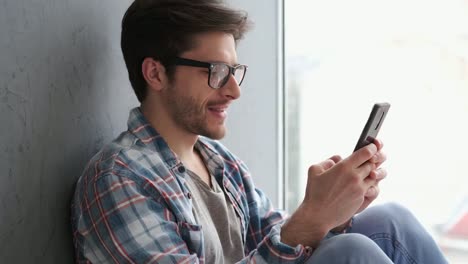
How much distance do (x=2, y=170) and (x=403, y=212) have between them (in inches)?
36.5

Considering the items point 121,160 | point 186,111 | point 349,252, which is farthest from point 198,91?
point 349,252

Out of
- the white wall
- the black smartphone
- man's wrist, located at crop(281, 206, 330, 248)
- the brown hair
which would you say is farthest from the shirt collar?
the white wall

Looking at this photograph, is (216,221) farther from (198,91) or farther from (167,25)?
(167,25)

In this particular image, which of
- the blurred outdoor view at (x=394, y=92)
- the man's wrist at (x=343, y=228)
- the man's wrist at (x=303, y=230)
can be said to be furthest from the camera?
the blurred outdoor view at (x=394, y=92)

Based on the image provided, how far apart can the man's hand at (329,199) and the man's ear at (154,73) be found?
0.39 meters

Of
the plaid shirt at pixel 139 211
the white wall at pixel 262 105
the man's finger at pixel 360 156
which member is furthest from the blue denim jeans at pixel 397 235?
the white wall at pixel 262 105

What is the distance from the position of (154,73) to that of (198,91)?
10 cm

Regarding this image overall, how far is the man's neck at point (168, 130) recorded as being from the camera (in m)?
1.54

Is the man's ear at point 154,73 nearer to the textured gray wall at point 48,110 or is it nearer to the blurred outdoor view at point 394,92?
the textured gray wall at point 48,110

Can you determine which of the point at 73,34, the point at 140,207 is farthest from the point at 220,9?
the point at 140,207

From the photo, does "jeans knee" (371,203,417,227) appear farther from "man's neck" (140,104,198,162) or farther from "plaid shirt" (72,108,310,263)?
"man's neck" (140,104,198,162)

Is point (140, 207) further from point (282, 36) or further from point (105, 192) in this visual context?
point (282, 36)

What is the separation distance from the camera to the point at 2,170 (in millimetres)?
1181

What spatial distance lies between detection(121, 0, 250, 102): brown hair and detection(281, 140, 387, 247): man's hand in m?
0.40
